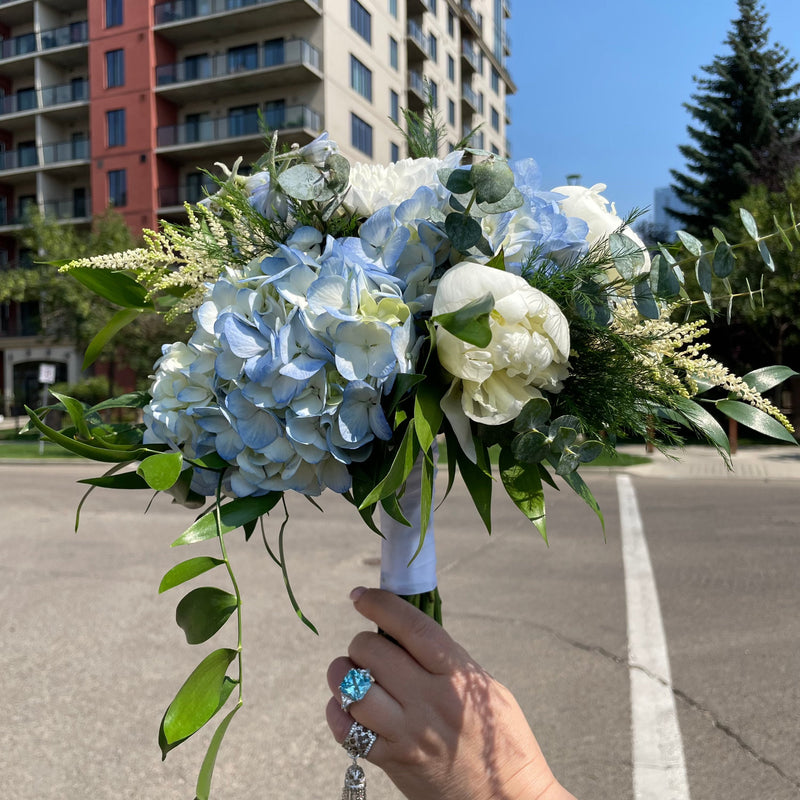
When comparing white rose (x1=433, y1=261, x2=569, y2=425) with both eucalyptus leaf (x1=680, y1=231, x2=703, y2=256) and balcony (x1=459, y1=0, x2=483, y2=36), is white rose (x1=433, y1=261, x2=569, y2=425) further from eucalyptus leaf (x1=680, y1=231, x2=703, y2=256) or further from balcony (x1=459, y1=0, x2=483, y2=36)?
balcony (x1=459, y1=0, x2=483, y2=36)

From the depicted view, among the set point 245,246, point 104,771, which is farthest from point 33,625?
point 245,246

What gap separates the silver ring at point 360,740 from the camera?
1278mm

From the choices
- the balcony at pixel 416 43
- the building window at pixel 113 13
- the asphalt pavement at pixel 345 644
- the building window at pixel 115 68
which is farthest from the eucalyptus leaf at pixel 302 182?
the balcony at pixel 416 43

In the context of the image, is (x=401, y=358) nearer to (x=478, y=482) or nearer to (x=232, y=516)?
(x=478, y=482)

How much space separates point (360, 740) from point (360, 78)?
103 ft

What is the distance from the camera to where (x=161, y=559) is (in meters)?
6.88

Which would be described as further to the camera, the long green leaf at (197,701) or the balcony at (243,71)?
the balcony at (243,71)

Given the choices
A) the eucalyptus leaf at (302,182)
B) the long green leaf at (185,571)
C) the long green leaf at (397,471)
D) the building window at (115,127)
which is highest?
the building window at (115,127)

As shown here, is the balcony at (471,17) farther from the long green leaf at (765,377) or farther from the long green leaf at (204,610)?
the long green leaf at (204,610)

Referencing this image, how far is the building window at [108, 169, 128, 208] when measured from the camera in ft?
101

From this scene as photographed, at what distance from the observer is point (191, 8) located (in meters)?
29.0

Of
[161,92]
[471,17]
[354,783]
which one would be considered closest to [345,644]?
[354,783]

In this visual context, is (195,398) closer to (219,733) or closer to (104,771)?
(219,733)

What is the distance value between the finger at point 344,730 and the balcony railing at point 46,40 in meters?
36.6
